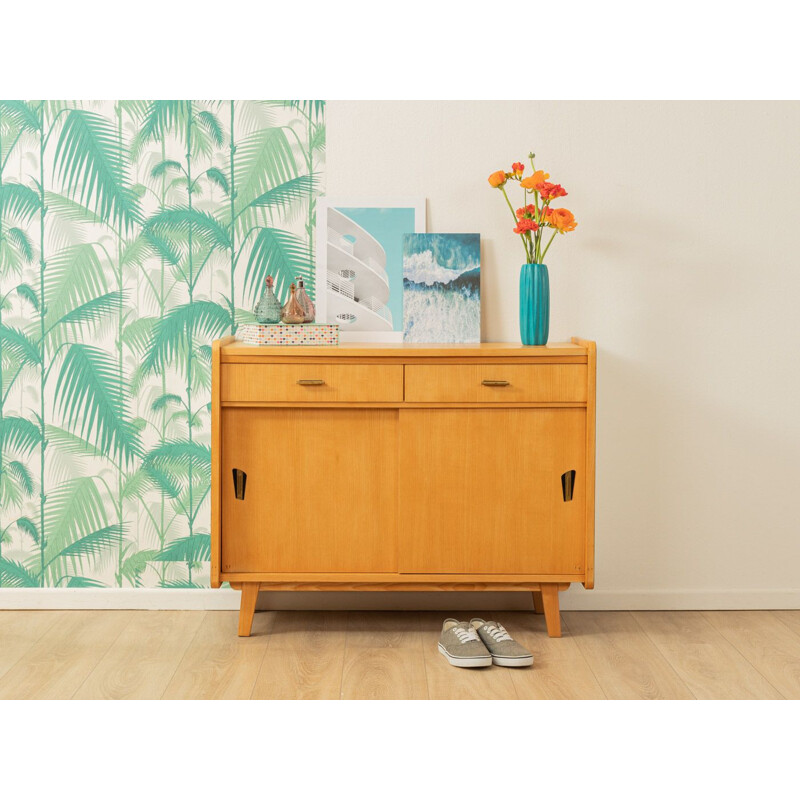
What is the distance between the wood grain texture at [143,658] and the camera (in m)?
2.61

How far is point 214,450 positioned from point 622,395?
60.2 inches

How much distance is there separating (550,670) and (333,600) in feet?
3.08

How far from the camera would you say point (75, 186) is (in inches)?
130

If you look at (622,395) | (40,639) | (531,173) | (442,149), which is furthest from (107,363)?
(622,395)

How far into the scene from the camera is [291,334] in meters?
3.06

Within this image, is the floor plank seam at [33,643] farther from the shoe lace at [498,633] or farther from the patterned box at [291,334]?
the shoe lace at [498,633]

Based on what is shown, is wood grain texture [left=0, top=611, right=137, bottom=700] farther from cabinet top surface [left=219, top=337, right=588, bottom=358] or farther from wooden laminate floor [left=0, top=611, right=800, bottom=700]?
cabinet top surface [left=219, top=337, right=588, bottom=358]

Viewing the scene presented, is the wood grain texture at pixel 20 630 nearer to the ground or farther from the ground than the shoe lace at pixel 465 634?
nearer to the ground

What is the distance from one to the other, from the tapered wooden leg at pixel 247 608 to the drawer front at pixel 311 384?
65 centimetres

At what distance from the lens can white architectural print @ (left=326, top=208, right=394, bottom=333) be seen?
333cm

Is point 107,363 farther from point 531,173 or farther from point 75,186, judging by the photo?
point 531,173

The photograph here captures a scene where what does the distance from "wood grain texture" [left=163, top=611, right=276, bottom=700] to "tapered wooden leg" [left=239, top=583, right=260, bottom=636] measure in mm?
36

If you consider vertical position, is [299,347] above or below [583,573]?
above

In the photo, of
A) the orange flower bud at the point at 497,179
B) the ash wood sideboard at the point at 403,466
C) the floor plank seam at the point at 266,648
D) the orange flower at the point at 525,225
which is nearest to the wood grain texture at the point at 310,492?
the ash wood sideboard at the point at 403,466
